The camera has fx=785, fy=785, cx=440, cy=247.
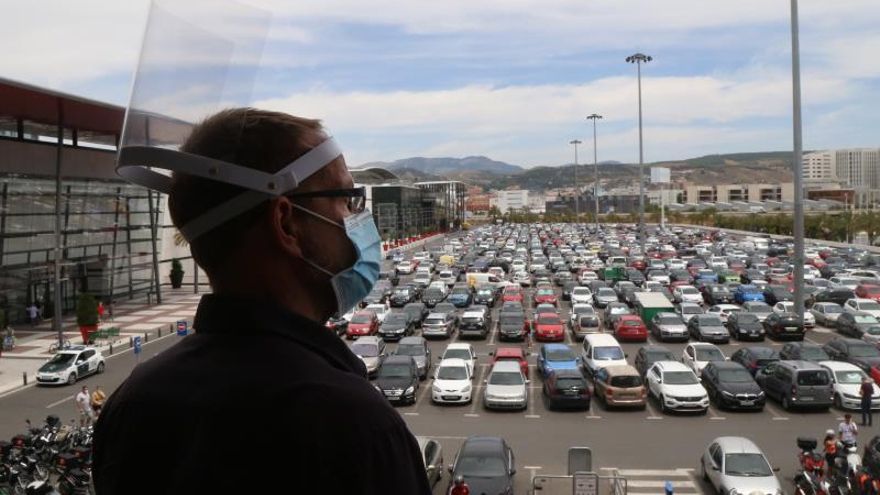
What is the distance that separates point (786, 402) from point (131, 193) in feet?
117

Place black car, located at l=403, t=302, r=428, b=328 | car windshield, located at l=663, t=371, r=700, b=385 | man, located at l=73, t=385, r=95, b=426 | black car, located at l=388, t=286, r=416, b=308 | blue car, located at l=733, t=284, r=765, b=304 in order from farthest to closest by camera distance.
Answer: black car, located at l=388, t=286, r=416, b=308 → blue car, located at l=733, t=284, r=765, b=304 → black car, located at l=403, t=302, r=428, b=328 → car windshield, located at l=663, t=371, r=700, b=385 → man, located at l=73, t=385, r=95, b=426

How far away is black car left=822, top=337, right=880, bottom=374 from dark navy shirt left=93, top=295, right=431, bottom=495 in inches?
976

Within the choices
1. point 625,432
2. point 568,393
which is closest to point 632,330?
point 568,393

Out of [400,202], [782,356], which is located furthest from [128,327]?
[400,202]

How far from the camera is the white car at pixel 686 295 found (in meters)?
38.7

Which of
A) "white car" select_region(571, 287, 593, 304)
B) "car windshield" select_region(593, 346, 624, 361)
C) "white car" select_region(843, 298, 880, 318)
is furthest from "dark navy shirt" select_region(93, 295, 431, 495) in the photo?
"white car" select_region(571, 287, 593, 304)

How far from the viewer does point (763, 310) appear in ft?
110

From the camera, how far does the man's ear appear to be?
1.64 meters

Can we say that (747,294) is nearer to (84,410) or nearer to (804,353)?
(804,353)

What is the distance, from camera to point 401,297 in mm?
41312

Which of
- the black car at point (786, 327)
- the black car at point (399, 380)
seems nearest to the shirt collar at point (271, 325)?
the black car at point (399, 380)

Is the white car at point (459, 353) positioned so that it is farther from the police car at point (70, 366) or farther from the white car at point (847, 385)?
the police car at point (70, 366)

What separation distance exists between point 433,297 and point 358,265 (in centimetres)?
3898

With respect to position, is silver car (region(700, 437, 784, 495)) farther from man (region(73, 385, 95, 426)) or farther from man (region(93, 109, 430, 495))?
man (region(73, 385, 95, 426))
